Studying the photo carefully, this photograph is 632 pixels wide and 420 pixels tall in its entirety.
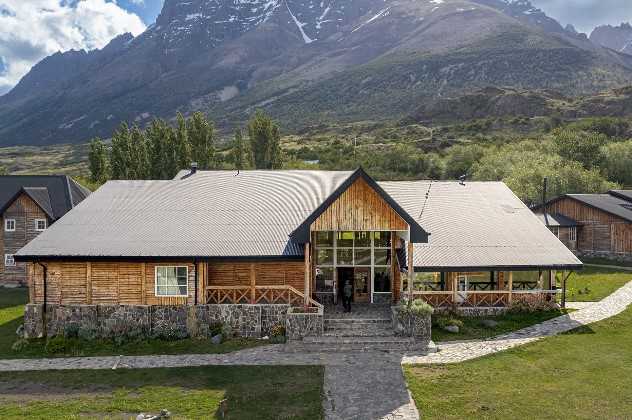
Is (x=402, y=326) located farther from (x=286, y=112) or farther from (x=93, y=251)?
(x=286, y=112)

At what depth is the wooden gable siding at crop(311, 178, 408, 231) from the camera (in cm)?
2070

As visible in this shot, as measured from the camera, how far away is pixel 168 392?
1586cm

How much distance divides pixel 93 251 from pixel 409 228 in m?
13.3

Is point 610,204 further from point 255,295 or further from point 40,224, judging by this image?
point 40,224

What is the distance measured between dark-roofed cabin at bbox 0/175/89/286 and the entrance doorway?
2479cm

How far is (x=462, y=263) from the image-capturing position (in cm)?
2244

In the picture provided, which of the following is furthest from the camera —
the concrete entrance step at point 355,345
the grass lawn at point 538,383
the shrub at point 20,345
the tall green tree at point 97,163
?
the tall green tree at point 97,163

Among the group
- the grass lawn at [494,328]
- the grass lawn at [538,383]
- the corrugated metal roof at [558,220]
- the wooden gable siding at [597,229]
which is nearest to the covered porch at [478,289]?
the grass lawn at [494,328]

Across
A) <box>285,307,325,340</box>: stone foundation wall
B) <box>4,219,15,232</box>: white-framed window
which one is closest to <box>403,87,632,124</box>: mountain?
<box>4,219,15,232</box>: white-framed window

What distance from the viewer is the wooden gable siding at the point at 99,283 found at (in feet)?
71.1

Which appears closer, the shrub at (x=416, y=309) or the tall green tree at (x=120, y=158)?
the shrub at (x=416, y=309)

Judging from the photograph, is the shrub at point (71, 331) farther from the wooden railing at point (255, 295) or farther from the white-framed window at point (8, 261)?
the white-framed window at point (8, 261)

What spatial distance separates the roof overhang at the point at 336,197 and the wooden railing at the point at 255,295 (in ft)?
8.96

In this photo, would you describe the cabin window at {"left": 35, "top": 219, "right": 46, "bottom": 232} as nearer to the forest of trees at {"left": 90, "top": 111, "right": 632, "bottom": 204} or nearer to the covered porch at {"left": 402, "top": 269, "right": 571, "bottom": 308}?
the forest of trees at {"left": 90, "top": 111, "right": 632, "bottom": 204}
